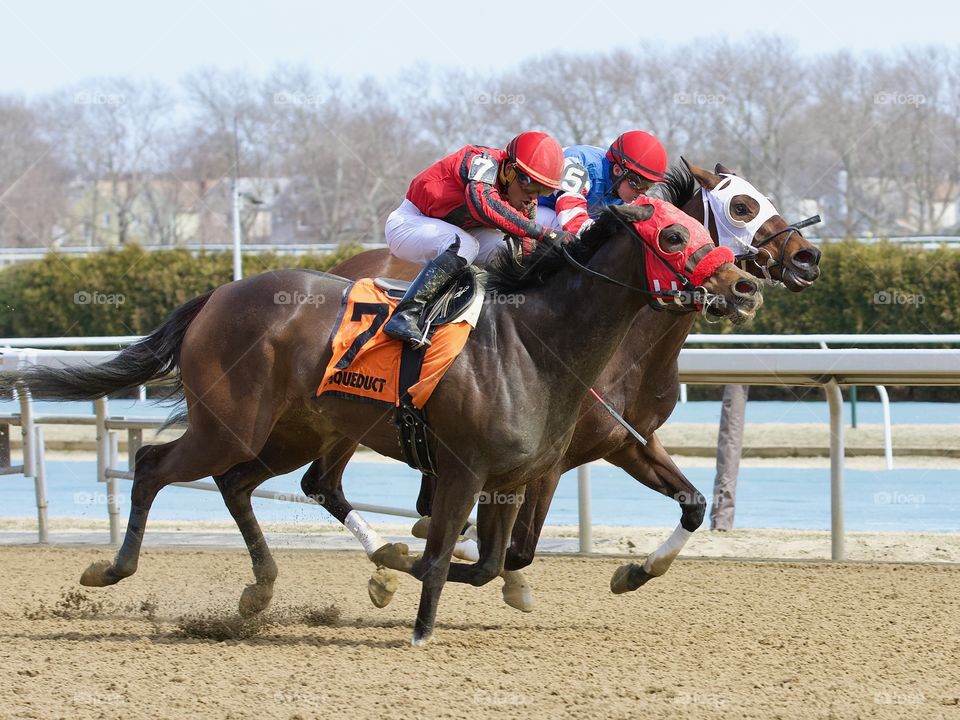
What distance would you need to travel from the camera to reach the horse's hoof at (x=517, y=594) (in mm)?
4934

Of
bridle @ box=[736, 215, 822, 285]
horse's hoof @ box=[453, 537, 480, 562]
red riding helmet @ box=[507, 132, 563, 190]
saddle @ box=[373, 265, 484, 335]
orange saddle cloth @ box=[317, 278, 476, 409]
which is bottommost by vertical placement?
horse's hoof @ box=[453, 537, 480, 562]

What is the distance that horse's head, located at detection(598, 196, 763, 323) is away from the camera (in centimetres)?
382

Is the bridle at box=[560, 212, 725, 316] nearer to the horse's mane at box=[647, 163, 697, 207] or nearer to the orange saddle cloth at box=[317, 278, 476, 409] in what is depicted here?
the orange saddle cloth at box=[317, 278, 476, 409]

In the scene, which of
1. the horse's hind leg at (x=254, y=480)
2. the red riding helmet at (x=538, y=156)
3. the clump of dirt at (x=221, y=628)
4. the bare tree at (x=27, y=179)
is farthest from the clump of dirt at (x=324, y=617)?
the bare tree at (x=27, y=179)

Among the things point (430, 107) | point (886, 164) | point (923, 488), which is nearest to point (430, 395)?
point (923, 488)

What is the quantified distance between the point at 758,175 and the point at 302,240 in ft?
56.0

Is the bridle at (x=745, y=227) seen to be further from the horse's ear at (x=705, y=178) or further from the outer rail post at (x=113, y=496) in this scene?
the outer rail post at (x=113, y=496)

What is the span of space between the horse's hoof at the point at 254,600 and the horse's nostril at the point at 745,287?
2.34m

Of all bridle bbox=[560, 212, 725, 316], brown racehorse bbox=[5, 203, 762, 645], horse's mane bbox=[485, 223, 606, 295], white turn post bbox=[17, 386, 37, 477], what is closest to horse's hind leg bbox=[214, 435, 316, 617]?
brown racehorse bbox=[5, 203, 762, 645]

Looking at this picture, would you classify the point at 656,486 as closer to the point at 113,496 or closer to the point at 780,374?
the point at 780,374

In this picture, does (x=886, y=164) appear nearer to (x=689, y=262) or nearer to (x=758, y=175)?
(x=758, y=175)

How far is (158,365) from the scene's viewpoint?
16.9 ft

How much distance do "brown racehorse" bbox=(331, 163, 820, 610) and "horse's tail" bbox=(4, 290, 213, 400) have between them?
1391 mm

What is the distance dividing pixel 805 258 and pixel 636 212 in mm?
1179
